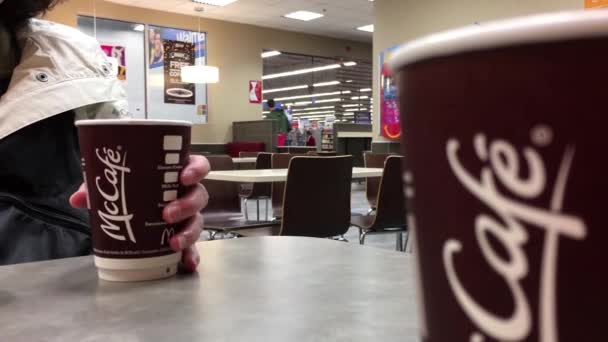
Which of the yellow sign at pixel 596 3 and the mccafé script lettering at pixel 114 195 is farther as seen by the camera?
the yellow sign at pixel 596 3

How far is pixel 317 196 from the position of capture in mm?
2604

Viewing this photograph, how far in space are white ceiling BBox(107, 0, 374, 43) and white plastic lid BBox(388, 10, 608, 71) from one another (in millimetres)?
8498

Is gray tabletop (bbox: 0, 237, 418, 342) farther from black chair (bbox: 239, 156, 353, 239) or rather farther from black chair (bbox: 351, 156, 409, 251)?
black chair (bbox: 351, 156, 409, 251)

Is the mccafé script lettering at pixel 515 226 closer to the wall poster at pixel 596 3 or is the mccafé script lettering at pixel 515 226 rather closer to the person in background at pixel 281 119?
the wall poster at pixel 596 3

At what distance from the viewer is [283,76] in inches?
617

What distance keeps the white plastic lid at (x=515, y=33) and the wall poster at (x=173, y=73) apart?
8964mm

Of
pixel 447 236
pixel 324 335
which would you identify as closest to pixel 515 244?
pixel 447 236

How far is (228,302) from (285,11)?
892 cm

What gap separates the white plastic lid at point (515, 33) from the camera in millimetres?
144

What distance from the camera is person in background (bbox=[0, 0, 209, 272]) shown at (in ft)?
2.97

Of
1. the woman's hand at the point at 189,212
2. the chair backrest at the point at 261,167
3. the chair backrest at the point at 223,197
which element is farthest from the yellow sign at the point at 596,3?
the woman's hand at the point at 189,212

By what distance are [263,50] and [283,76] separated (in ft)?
17.4

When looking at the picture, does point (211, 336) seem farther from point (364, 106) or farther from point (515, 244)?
point (364, 106)

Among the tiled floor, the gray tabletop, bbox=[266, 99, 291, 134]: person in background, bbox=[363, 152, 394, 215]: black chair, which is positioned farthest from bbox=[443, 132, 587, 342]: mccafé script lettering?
bbox=[266, 99, 291, 134]: person in background
